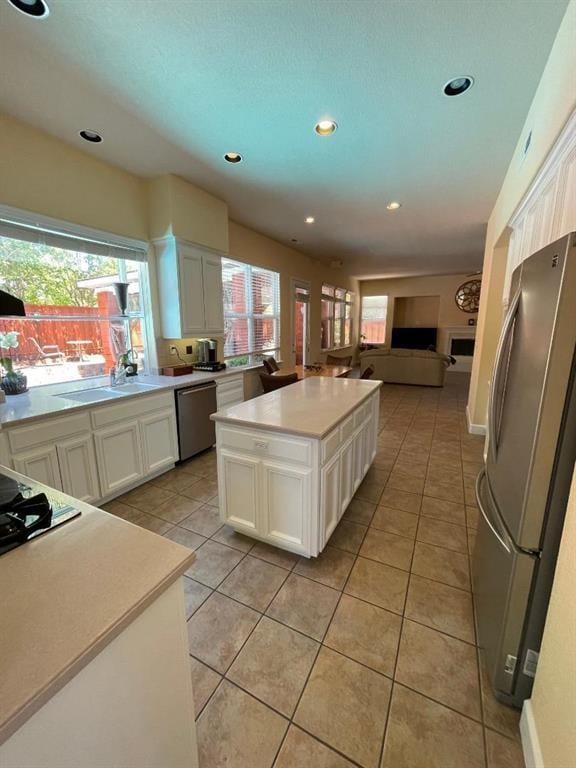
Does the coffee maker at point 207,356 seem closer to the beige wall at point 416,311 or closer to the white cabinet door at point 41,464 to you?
the white cabinet door at point 41,464

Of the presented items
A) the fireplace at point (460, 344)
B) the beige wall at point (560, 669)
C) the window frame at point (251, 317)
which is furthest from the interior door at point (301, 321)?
the beige wall at point (560, 669)

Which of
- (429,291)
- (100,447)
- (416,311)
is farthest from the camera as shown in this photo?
(416,311)

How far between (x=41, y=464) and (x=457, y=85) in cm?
361

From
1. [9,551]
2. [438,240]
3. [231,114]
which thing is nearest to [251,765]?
[9,551]

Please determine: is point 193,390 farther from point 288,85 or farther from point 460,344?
point 460,344

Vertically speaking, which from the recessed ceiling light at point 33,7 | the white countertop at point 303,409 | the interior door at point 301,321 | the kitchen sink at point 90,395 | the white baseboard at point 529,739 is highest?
the recessed ceiling light at point 33,7

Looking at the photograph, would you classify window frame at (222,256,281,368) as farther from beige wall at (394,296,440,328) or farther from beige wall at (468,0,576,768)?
beige wall at (394,296,440,328)

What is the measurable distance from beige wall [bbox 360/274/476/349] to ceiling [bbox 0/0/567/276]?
6912 mm

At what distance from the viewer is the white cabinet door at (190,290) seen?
136 inches

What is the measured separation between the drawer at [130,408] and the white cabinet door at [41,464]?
A: 0.34 metres

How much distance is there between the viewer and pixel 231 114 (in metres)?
2.23

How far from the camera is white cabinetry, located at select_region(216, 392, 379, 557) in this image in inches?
72.1

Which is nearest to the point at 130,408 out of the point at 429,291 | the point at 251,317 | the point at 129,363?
the point at 129,363

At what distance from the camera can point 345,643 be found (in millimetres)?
1522
